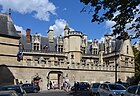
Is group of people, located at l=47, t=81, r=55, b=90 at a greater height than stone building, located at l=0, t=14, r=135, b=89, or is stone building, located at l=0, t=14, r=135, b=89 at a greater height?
stone building, located at l=0, t=14, r=135, b=89

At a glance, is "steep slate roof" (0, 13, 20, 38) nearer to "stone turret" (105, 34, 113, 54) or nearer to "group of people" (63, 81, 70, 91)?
"group of people" (63, 81, 70, 91)

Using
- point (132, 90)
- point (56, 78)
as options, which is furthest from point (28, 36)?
point (132, 90)

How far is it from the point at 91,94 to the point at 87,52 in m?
42.4

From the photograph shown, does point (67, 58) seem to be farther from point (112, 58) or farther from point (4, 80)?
point (4, 80)

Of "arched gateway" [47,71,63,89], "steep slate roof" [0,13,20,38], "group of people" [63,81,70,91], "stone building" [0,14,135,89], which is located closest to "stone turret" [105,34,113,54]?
"stone building" [0,14,135,89]

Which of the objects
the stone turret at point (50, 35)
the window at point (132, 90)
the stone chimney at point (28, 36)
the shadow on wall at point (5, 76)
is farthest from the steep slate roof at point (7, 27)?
the window at point (132, 90)

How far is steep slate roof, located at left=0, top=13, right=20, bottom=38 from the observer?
167ft

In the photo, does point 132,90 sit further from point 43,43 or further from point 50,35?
point 50,35

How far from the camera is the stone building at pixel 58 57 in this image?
→ 50.5m

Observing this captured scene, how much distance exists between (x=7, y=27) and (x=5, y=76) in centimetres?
923

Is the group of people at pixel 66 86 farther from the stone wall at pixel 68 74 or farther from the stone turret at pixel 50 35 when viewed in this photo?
the stone turret at pixel 50 35

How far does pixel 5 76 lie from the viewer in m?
47.9

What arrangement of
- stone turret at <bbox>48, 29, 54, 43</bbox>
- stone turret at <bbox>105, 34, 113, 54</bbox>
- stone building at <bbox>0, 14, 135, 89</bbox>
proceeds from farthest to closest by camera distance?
stone turret at <bbox>105, 34, 113, 54</bbox>, stone turret at <bbox>48, 29, 54, 43</bbox>, stone building at <bbox>0, 14, 135, 89</bbox>

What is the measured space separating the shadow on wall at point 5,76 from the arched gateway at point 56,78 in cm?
836
